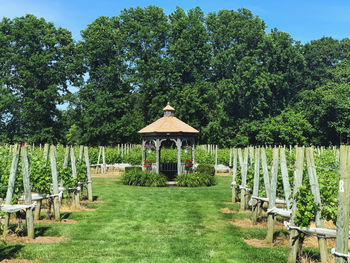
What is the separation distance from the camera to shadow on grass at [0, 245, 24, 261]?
7.77 m

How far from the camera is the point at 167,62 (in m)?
46.0

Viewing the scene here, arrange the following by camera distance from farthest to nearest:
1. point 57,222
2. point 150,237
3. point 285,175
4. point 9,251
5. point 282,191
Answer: point 57,222, point 282,191, point 150,237, point 285,175, point 9,251

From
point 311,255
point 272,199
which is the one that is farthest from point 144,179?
point 311,255

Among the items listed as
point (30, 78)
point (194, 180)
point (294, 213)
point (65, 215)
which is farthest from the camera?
point (30, 78)

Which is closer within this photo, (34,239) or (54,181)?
(34,239)

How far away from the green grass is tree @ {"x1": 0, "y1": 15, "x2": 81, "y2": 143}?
3020 centimetres

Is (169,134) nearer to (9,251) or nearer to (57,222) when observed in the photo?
(57,222)

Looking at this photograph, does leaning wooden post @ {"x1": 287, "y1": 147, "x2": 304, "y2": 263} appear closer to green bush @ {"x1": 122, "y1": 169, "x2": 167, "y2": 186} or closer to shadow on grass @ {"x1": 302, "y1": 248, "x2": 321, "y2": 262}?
shadow on grass @ {"x1": 302, "y1": 248, "x2": 321, "y2": 262}

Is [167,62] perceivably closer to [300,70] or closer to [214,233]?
[300,70]

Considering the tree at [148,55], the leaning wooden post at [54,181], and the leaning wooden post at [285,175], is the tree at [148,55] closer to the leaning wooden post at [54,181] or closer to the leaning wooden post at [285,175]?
the leaning wooden post at [54,181]

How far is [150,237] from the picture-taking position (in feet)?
32.1

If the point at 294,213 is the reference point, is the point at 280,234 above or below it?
below

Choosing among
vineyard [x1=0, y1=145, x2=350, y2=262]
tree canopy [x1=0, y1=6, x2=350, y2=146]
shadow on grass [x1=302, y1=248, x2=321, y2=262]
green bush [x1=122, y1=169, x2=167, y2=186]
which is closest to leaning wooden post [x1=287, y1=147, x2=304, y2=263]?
vineyard [x1=0, y1=145, x2=350, y2=262]

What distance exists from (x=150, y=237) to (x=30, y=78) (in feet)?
120
